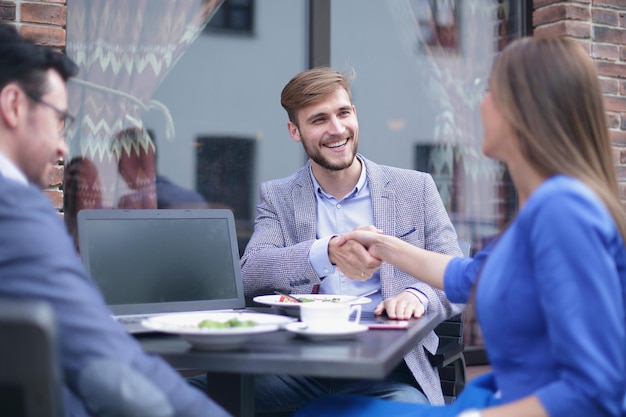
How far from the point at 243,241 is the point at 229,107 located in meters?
0.73

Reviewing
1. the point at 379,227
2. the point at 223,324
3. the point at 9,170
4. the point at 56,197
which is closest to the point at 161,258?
the point at 223,324

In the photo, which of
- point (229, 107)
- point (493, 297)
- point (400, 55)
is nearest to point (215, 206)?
point (229, 107)

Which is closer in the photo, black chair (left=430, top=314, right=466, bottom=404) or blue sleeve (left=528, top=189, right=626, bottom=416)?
blue sleeve (left=528, top=189, right=626, bottom=416)

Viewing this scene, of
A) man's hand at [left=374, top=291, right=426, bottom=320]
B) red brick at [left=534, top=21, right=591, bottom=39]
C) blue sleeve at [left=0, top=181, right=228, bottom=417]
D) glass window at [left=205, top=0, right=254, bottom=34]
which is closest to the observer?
blue sleeve at [left=0, top=181, right=228, bottom=417]

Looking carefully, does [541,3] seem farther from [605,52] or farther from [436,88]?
[436,88]

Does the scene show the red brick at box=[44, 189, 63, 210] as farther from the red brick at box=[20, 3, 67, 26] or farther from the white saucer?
the white saucer

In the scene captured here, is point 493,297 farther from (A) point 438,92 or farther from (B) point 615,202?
(A) point 438,92

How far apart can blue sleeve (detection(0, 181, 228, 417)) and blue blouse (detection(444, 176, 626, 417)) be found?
638 millimetres

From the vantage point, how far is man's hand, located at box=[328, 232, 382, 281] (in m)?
2.50

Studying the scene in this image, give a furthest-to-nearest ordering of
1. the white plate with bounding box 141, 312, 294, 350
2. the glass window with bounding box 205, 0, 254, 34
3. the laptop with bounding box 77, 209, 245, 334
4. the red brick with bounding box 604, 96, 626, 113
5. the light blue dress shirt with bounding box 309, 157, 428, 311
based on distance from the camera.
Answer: the red brick with bounding box 604, 96, 626, 113 < the glass window with bounding box 205, 0, 254, 34 < the light blue dress shirt with bounding box 309, 157, 428, 311 < the laptop with bounding box 77, 209, 245, 334 < the white plate with bounding box 141, 312, 294, 350

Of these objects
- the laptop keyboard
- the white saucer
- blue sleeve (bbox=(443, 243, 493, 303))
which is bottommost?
the laptop keyboard

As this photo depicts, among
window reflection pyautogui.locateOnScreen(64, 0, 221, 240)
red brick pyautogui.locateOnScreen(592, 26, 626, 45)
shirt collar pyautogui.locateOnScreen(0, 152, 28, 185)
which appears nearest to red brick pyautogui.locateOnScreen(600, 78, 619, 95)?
red brick pyautogui.locateOnScreen(592, 26, 626, 45)

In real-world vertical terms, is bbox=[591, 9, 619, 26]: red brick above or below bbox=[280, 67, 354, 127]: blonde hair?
above

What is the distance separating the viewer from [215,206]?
400cm
